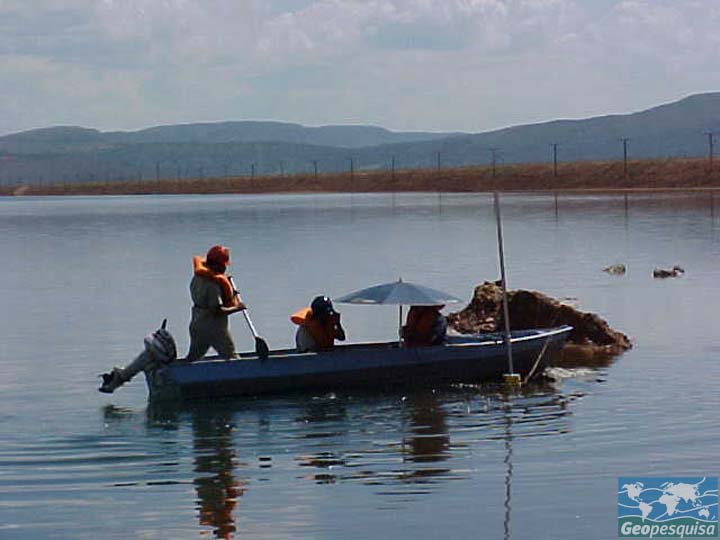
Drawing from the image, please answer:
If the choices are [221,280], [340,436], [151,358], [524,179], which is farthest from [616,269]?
[524,179]

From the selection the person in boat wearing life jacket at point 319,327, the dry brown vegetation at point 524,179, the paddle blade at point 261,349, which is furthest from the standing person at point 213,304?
the dry brown vegetation at point 524,179

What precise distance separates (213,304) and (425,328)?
3072mm

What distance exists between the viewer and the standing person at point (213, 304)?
1958 cm

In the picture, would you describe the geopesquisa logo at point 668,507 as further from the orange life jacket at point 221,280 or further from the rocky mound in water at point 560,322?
the rocky mound in water at point 560,322

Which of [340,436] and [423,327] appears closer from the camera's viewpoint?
[340,436]

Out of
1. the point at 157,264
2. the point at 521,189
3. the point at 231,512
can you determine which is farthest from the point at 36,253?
the point at 521,189

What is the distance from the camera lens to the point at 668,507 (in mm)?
13562

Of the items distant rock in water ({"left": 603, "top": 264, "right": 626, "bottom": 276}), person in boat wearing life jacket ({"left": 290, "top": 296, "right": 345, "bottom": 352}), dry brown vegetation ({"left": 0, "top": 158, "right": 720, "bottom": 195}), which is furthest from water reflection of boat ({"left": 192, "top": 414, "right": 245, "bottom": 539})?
dry brown vegetation ({"left": 0, "top": 158, "right": 720, "bottom": 195})

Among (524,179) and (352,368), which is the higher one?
(524,179)

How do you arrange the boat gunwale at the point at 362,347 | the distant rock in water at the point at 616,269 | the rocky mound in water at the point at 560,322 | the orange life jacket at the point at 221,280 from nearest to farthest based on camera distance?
the orange life jacket at the point at 221,280 → the boat gunwale at the point at 362,347 → the rocky mound in water at the point at 560,322 → the distant rock in water at the point at 616,269

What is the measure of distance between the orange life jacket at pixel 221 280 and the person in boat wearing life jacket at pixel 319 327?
936mm

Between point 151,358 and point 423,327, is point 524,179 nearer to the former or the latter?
point 423,327

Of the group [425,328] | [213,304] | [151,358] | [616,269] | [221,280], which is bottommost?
[616,269]

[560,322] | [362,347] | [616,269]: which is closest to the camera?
[362,347]
